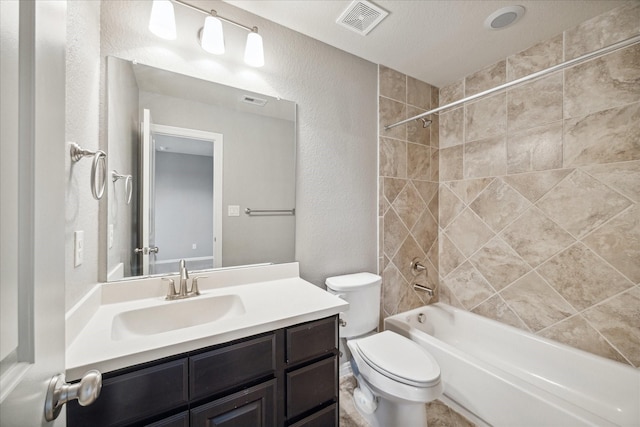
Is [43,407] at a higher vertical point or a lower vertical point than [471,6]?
lower

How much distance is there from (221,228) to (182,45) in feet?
3.21

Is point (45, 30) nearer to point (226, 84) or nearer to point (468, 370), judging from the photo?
point (226, 84)

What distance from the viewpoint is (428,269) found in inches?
91.0

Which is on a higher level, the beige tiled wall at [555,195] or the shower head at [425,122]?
the shower head at [425,122]

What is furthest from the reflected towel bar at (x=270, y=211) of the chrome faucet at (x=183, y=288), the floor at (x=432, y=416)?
the floor at (x=432, y=416)

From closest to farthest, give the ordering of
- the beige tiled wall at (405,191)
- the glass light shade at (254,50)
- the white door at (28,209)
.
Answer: the white door at (28,209) < the glass light shade at (254,50) < the beige tiled wall at (405,191)

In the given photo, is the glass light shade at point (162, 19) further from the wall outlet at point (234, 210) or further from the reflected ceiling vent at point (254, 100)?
the wall outlet at point (234, 210)

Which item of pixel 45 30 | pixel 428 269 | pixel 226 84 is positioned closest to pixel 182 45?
pixel 226 84

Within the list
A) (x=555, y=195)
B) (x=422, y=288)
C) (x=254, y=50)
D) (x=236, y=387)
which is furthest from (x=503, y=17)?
(x=236, y=387)

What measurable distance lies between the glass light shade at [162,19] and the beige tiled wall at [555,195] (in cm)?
148

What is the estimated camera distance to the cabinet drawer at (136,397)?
0.69m

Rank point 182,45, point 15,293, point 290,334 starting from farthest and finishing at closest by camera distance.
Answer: point 182,45 → point 290,334 → point 15,293

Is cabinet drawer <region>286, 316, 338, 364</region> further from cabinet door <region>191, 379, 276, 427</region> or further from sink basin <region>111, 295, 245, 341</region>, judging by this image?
sink basin <region>111, 295, 245, 341</region>

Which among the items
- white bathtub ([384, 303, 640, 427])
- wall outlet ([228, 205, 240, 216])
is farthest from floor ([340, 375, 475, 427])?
wall outlet ([228, 205, 240, 216])
